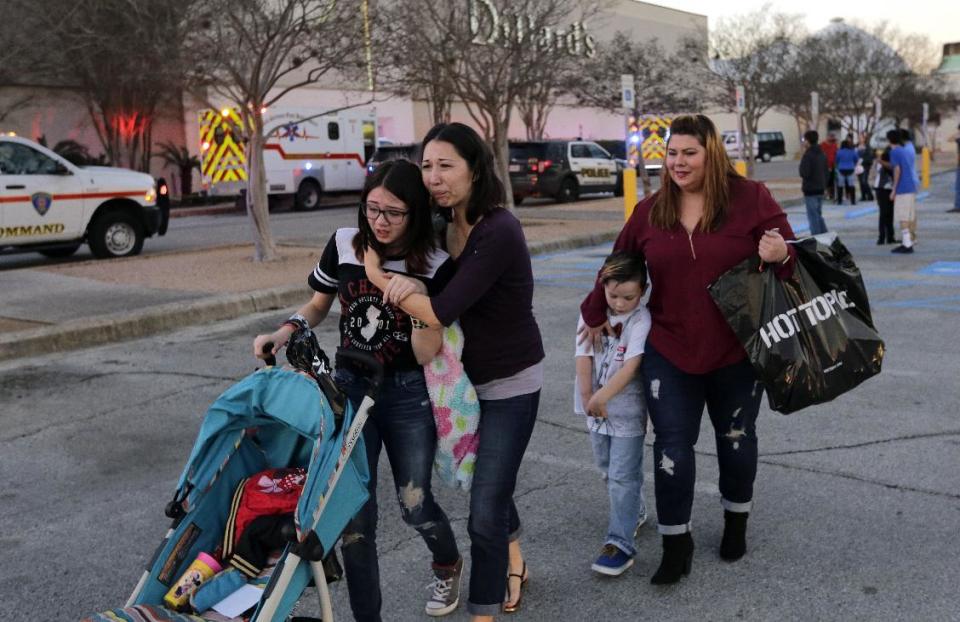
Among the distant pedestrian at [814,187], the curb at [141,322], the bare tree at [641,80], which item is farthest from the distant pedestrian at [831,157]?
the curb at [141,322]

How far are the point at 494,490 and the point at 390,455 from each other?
1.19 ft

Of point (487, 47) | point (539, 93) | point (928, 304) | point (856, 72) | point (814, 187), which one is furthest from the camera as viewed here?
point (856, 72)

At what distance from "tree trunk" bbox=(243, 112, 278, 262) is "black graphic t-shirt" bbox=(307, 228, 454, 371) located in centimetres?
1112

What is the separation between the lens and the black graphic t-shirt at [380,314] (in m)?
3.06

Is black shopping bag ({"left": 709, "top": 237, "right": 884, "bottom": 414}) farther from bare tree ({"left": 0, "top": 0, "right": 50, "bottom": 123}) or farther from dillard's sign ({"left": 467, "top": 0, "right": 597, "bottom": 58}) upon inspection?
bare tree ({"left": 0, "top": 0, "right": 50, "bottom": 123})

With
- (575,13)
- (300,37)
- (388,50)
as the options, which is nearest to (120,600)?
(300,37)

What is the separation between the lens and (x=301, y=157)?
27.9 m

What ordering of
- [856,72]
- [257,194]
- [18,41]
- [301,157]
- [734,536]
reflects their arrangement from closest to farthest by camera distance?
[734,536], [257,194], [18,41], [301,157], [856,72]

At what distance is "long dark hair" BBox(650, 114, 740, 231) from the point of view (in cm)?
366

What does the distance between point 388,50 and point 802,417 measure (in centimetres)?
1224

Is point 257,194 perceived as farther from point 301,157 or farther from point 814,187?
point 301,157

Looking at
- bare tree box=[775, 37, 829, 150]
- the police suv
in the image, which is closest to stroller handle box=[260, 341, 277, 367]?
the police suv

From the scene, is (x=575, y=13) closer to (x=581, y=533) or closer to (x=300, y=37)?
(x=300, y=37)

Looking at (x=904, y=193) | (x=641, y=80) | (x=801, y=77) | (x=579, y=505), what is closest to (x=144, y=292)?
(x=579, y=505)
